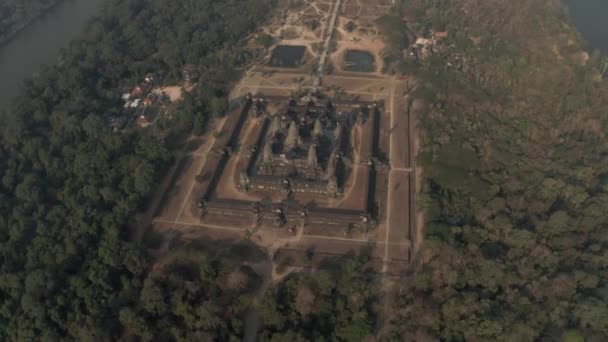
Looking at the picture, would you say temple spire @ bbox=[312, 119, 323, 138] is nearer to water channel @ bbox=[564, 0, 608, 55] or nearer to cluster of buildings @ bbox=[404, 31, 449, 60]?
cluster of buildings @ bbox=[404, 31, 449, 60]

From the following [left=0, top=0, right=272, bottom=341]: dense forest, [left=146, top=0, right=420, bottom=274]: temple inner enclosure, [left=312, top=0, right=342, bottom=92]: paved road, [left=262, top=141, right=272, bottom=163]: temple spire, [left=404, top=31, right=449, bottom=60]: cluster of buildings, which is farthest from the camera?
[left=404, top=31, right=449, bottom=60]: cluster of buildings

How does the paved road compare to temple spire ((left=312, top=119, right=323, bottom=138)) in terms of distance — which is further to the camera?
the paved road

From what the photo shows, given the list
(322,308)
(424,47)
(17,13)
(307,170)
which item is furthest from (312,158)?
(17,13)

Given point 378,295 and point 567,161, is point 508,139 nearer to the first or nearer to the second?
point 567,161

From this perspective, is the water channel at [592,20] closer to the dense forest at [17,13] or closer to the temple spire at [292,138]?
the temple spire at [292,138]

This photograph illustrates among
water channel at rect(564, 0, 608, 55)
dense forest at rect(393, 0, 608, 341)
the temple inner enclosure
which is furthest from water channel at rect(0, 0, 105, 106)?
water channel at rect(564, 0, 608, 55)

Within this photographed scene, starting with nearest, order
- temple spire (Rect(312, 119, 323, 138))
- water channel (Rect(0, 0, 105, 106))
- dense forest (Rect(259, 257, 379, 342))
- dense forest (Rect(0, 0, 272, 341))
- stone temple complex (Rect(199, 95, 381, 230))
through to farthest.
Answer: dense forest (Rect(259, 257, 379, 342))
dense forest (Rect(0, 0, 272, 341))
stone temple complex (Rect(199, 95, 381, 230))
temple spire (Rect(312, 119, 323, 138))
water channel (Rect(0, 0, 105, 106))

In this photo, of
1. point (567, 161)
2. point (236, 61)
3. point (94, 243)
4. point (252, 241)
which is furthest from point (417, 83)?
point (94, 243)
